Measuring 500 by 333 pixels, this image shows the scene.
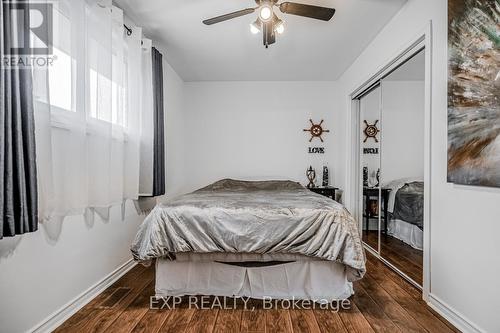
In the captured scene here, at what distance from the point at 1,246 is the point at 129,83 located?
1661 mm

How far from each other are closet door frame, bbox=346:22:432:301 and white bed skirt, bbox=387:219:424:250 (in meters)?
0.19

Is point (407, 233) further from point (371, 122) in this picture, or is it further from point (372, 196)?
point (371, 122)

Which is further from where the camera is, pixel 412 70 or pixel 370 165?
pixel 370 165

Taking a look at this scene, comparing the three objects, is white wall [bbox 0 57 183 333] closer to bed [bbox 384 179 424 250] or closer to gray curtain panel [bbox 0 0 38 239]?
gray curtain panel [bbox 0 0 38 239]

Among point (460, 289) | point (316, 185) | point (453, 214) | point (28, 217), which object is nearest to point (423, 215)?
point (453, 214)

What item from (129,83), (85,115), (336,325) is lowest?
(336,325)

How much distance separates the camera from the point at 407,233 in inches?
103

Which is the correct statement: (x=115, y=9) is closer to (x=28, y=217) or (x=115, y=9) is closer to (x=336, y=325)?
(x=28, y=217)

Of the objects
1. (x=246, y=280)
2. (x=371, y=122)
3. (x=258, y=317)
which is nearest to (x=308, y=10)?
(x=371, y=122)

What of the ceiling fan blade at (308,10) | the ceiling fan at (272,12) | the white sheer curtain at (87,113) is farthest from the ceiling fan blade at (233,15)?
the white sheer curtain at (87,113)

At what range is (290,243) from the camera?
1986mm

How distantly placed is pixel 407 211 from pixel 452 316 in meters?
0.95

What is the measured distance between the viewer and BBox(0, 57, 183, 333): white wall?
1.46 metres

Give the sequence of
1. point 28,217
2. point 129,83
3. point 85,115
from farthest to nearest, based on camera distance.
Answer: point 129,83
point 85,115
point 28,217
